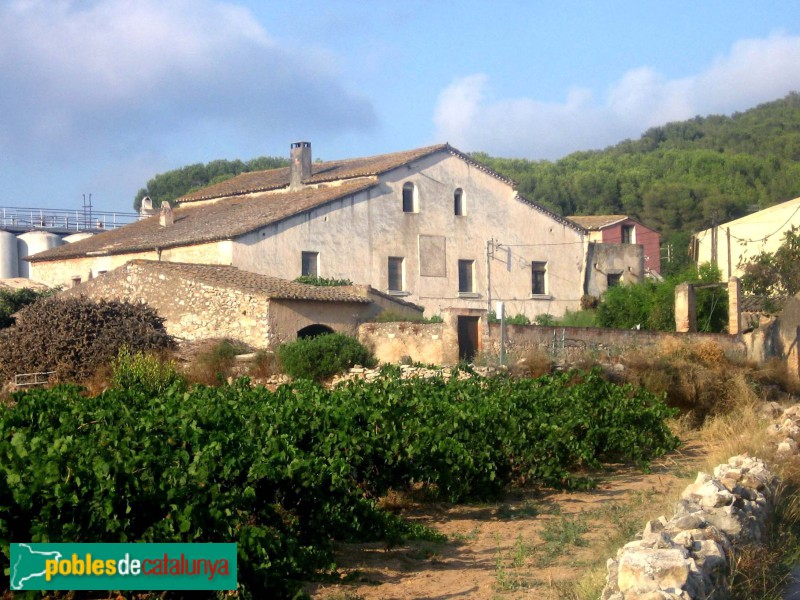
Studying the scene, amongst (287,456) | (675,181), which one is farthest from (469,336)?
(675,181)

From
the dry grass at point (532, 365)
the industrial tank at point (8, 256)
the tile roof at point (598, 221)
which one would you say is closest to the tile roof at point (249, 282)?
the dry grass at point (532, 365)

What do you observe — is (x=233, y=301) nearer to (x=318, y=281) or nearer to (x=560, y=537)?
(x=318, y=281)

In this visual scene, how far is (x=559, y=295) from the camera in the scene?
143ft

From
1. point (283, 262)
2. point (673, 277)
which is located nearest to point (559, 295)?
point (673, 277)

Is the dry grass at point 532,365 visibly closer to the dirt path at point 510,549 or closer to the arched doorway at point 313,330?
the arched doorway at point 313,330

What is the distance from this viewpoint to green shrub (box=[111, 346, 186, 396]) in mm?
22031

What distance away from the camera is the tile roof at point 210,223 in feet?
117

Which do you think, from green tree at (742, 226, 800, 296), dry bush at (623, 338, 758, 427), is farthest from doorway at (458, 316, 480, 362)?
green tree at (742, 226, 800, 296)

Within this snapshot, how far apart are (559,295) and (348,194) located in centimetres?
1140

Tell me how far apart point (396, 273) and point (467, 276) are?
11.6ft

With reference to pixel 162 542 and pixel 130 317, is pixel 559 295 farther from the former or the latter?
pixel 162 542

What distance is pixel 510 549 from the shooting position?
33.3 feet

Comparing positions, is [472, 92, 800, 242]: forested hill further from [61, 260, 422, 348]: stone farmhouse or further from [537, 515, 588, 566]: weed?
[537, 515, 588, 566]: weed

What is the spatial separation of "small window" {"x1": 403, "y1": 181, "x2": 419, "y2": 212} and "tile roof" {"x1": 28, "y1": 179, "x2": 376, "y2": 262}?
5.76ft
